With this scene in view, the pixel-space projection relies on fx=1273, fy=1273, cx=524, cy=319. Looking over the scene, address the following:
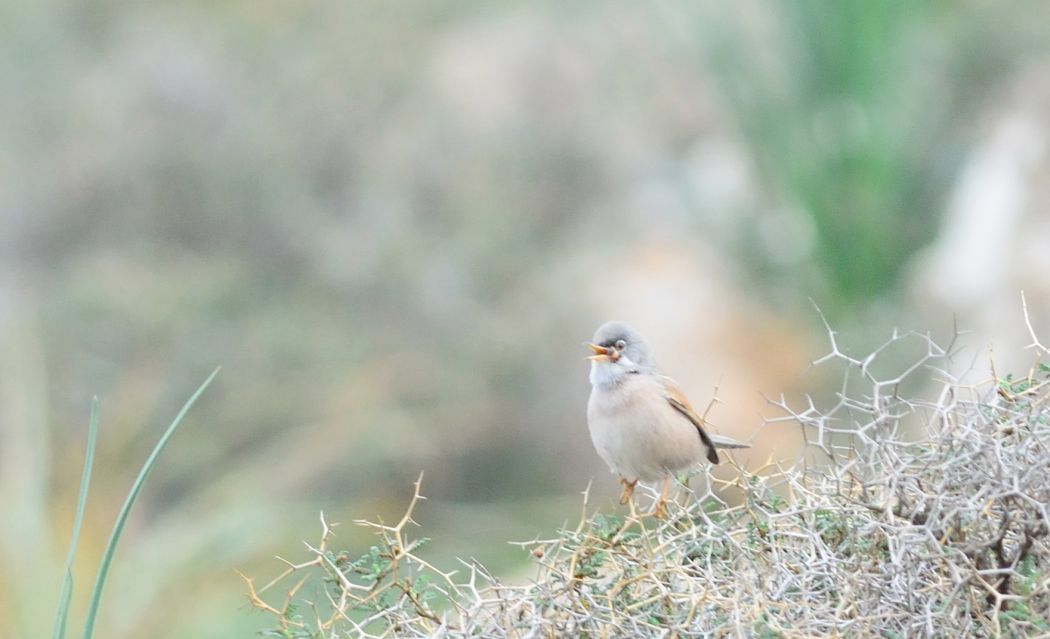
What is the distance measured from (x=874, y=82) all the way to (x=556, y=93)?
5.27 m

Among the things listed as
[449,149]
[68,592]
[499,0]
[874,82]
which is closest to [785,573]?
[68,592]

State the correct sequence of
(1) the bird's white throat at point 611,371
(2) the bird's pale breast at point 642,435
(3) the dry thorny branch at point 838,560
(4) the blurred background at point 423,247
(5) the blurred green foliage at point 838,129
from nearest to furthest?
(3) the dry thorny branch at point 838,560, (2) the bird's pale breast at point 642,435, (1) the bird's white throat at point 611,371, (4) the blurred background at point 423,247, (5) the blurred green foliage at point 838,129

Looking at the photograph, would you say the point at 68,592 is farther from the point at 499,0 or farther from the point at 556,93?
the point at 499,0

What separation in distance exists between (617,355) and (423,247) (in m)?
→ 6.49

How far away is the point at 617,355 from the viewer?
3.54 metres

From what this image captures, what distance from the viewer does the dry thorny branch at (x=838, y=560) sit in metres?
1.68

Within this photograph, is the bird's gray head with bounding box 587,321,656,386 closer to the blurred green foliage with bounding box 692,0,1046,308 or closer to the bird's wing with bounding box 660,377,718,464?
the bird's wing with bounding box 660,377,718,464

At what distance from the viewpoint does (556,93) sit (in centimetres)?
1238

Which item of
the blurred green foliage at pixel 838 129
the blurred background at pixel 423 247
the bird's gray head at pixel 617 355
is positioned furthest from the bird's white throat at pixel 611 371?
the blurred green foliage at pixel 838 129

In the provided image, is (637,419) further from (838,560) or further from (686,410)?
(838,560)

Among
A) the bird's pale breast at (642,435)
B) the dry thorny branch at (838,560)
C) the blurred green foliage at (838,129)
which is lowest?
the dry thorny branch at (838,560)

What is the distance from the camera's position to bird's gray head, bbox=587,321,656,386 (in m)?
3.50

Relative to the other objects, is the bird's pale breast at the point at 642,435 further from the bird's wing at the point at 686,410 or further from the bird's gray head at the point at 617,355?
the bird's gray head at the point at 617,355

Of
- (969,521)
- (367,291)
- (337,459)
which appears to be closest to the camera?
(969,521)
